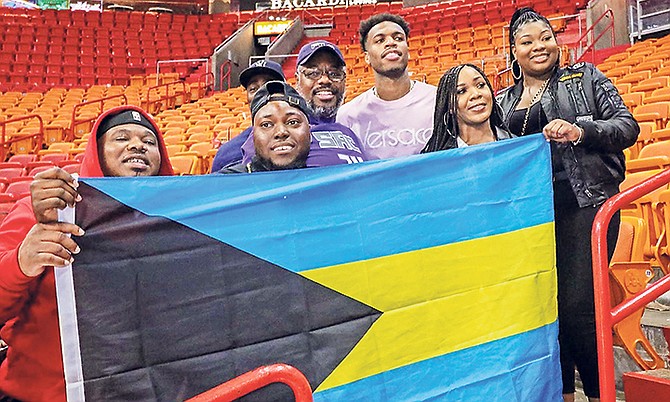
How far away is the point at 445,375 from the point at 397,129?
3.93 ft

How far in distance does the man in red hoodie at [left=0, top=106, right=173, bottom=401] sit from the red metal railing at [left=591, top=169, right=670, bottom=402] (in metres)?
1.48

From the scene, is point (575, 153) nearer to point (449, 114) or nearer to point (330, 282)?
point (449, 114)

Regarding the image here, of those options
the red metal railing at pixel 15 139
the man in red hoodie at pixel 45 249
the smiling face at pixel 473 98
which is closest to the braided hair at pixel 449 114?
the smiling face at pixel 473 98

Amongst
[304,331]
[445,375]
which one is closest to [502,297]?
[445,375]

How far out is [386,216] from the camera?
2.01 m

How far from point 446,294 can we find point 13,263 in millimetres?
1328

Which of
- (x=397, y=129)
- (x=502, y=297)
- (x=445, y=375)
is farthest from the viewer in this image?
(x=397, y=129)

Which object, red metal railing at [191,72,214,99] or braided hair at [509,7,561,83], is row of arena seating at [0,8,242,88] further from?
braided hair at [509,7,561,83]

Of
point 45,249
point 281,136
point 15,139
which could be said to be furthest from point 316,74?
point 15,139

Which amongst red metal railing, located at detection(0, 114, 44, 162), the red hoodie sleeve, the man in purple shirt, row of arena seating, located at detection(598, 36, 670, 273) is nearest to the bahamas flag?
the red hoodie sleeve

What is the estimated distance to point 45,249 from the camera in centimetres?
156

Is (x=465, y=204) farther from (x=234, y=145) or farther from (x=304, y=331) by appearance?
(x=234, y=145)

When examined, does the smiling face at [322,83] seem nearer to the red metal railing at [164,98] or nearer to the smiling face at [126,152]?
the smiling face at [126,152]

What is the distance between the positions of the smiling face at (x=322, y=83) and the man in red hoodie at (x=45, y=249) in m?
0.95
